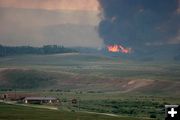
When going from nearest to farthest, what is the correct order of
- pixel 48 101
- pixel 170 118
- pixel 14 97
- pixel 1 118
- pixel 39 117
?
pixel 170 118 → pixel 1 118 → pixel 39 117 → pixel 48 101 → pixel 14 97

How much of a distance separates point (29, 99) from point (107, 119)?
69.7 m

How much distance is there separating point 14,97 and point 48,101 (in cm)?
2193

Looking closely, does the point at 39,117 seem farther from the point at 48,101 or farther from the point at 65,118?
the point at 48,101

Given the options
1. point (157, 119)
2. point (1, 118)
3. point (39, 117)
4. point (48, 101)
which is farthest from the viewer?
point (48, 101)

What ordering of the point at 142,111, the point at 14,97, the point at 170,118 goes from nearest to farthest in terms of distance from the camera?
the point at 170,118
the point at 142,111
the point at 14,97

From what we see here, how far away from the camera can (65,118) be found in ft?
328

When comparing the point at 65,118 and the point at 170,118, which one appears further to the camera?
the point at 65,118

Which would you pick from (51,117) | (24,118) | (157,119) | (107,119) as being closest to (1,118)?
(24,118)

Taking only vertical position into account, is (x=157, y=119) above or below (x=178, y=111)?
below

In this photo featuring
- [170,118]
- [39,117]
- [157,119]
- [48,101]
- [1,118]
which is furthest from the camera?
[48,101]


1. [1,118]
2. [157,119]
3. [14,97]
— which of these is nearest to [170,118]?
[1,118]

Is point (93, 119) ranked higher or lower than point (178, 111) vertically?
lower

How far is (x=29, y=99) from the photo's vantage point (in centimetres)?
16775

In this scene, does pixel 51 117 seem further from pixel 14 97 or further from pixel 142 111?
pixel 14 97
